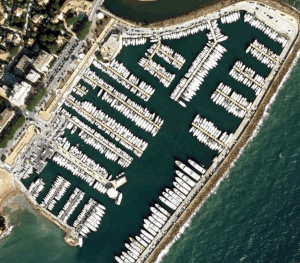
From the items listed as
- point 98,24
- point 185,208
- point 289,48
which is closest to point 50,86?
point 98,24

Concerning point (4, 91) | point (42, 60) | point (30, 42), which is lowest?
point (4, 91)

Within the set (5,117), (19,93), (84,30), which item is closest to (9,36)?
(19,93)

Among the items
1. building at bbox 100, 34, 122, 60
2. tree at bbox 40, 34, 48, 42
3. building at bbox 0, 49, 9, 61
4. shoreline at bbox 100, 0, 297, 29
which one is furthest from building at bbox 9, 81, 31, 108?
shoreline at bbox 100, 0, 297, 29

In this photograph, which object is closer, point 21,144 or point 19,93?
point 19,93

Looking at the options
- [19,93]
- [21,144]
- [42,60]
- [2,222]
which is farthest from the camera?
[2,222]

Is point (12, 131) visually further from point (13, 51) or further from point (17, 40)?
point (17, 40)

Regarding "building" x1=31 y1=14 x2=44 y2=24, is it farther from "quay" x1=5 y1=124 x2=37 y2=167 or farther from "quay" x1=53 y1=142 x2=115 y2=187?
"quay" x1=53 y1=142 x2=115 y2=187

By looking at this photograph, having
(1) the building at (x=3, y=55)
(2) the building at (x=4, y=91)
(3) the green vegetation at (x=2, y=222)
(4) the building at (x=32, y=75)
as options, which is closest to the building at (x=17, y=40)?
(1) the building at (x=3, y=55)
